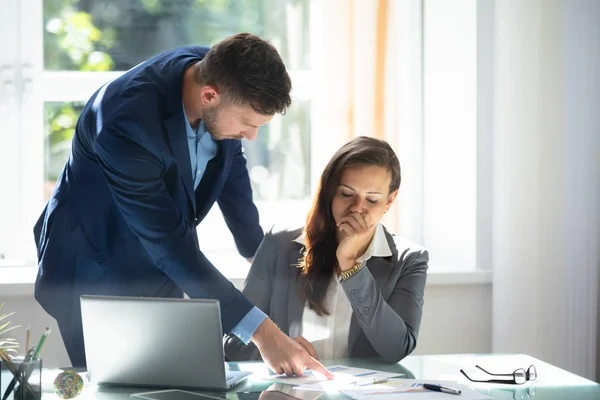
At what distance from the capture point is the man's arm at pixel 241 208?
259cm

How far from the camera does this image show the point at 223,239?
11.3ft

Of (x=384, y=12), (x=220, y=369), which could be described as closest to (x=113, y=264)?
(x=220, y=369)

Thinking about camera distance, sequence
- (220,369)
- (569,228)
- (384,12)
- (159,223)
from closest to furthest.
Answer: (220,369) → (159,223) → (569,228) → (384,12)

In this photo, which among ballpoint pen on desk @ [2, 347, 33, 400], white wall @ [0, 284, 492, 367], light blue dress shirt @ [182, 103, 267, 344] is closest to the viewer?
ballpoint pen on desk @ [2, 347, 33, 400]

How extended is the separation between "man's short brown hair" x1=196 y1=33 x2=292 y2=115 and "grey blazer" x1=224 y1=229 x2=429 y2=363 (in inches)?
19.2

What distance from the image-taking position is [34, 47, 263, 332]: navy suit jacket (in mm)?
1953

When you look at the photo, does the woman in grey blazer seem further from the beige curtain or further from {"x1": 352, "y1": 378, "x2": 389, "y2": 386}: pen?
the beige curtain

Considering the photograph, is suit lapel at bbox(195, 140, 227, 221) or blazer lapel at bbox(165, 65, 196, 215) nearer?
blazer lapel at bbox(165, 65, 196, 215)

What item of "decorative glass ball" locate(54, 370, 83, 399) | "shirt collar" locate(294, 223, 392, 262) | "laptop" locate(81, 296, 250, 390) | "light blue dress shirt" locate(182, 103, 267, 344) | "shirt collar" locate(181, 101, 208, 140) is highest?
"shirt collar" locate(181, 101, 208, 140)

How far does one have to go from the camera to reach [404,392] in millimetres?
1696

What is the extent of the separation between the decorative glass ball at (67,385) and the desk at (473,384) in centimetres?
3

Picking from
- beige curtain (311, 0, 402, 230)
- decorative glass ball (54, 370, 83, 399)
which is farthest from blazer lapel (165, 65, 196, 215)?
beige curtain (311, 0, 402, 230)

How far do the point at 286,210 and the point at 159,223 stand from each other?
5.03ft

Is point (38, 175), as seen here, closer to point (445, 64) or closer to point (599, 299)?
point (445, 64)
